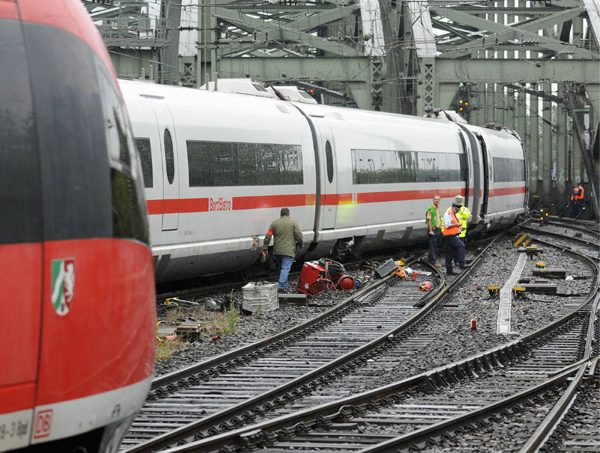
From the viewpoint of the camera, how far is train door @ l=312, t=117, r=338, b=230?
1923cm

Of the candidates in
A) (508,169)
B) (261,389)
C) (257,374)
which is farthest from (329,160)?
(508,169)

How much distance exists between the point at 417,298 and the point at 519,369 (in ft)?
20.2

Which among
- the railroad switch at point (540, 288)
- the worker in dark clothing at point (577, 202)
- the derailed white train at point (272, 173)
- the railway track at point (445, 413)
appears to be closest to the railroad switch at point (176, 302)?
the derailed white train at point (272, 173)

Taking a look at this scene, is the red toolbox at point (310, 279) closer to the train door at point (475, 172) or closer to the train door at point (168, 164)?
A: the train door at point (168, 164)

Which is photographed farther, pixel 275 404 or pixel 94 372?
pixel 275 404

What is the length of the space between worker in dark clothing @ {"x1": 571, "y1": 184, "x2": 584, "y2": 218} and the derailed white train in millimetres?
20332

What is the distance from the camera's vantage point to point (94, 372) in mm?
4117

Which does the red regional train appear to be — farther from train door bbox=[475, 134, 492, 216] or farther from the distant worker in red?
the distant worker in red

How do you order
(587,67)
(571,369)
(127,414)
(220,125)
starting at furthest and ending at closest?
(587,67) < (220,125) < (571,369) < (127,414)

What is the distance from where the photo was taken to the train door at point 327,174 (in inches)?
757

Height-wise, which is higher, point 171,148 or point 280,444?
point 171,148

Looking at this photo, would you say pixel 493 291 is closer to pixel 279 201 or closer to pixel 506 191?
pixel 279 201

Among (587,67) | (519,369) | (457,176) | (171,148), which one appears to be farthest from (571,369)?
(587,67)

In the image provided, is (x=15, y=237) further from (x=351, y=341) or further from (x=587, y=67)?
(x=587, y=67)
